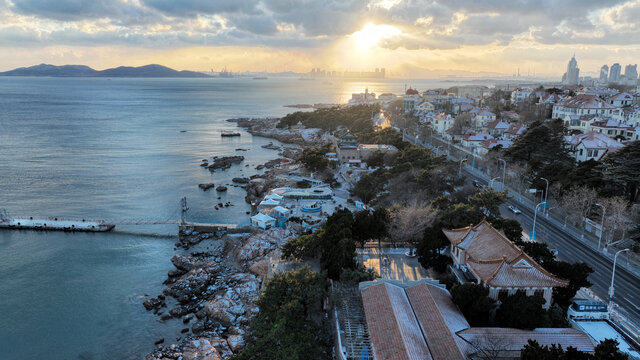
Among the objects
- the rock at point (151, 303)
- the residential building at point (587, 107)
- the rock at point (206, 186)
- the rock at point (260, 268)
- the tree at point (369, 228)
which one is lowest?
the rock at point (151, 303)

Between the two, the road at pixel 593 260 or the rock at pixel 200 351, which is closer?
the road at pixel 593 260

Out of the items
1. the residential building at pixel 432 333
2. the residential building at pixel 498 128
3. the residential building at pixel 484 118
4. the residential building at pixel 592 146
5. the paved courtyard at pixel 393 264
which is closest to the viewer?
the residential building at pixel 432 333

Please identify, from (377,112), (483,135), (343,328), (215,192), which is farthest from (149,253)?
(377,112)

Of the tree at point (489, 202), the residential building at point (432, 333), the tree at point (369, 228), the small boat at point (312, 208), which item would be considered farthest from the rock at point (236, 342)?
the tree at point (489, 202)

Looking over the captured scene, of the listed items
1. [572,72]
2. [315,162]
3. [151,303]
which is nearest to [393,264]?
[151,303]

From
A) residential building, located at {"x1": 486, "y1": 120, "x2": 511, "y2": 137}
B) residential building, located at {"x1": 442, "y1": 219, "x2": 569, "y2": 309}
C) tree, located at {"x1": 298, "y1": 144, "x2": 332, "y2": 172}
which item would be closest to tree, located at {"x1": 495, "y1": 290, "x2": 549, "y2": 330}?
residential building, located at {"x1": 442, "y1": 219, "x2": 569, "y2": 309}

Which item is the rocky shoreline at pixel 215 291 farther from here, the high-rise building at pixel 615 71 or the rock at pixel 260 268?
the high-rise building at pixel 615 71

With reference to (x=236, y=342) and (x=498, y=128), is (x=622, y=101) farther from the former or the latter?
(x=236, y=342)

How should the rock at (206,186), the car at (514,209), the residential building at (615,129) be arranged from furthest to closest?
1. the rock at (206,186)
2. the residential building at (615,129)
3. the car at (514,209)

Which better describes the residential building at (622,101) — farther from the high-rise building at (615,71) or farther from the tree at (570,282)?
the high-rise building at (615,71)

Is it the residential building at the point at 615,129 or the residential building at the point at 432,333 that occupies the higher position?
the residential building at the point at 615,129
